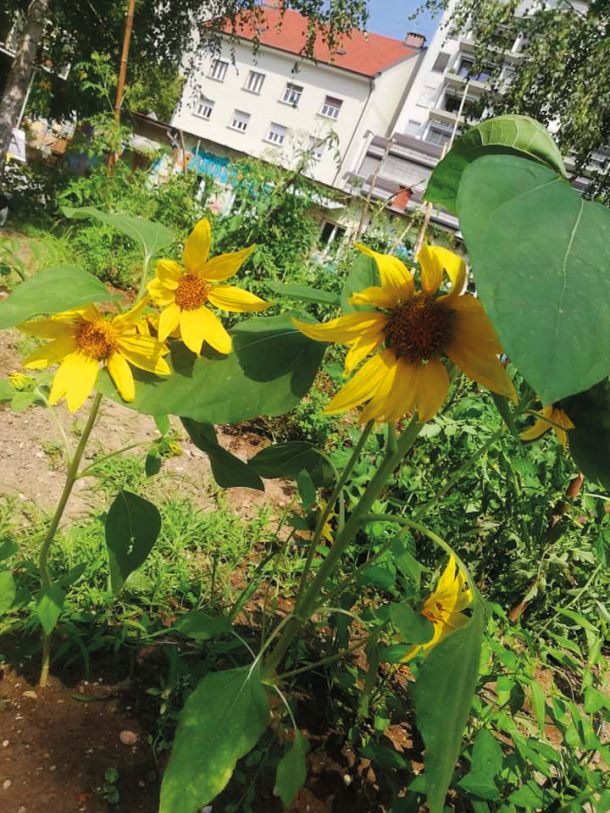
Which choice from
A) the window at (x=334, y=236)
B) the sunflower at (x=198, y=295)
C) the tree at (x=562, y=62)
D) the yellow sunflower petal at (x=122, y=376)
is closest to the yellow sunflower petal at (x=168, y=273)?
the sunflower at (x=198, y=295)

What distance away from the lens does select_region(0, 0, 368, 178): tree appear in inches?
272

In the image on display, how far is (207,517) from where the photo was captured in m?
A: 1.86

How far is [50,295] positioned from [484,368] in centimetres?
44

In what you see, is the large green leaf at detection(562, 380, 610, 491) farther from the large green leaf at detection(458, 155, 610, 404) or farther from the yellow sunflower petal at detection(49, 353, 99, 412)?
the yellow sunflower petal at detection(49, 353, 99, 412)

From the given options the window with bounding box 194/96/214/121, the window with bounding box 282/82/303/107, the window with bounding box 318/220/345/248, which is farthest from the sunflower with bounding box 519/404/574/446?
the window with bounding box 194/96/214/121

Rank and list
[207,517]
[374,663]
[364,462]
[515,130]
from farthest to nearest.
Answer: [364,462] < [207,517] < [374,663] < [515,130]

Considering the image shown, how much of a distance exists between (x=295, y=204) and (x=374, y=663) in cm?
328

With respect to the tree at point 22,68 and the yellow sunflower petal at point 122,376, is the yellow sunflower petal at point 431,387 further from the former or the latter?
the tree at point 22,68

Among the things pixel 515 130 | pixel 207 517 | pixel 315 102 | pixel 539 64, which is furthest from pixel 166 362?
pixel 315 102

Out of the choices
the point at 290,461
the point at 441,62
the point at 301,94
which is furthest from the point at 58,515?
the point at 441,62

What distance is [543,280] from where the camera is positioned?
0.30 metres

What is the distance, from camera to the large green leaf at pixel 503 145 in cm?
45

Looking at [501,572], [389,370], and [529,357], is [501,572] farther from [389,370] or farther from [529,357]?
[529,357]

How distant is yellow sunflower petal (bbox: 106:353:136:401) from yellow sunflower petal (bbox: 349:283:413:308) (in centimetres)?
26
